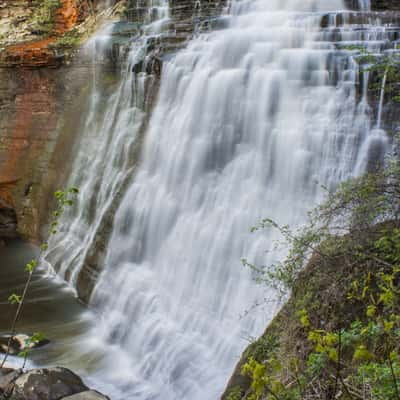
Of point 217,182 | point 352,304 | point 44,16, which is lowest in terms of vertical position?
point 217,182

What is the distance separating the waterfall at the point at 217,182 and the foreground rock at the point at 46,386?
2.01 ft

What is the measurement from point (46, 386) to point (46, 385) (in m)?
0.01

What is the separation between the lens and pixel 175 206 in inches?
320

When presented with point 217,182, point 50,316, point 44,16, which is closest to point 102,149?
point 217,182

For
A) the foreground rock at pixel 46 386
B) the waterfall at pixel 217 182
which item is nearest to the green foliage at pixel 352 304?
the waterfall at pixel 217 182

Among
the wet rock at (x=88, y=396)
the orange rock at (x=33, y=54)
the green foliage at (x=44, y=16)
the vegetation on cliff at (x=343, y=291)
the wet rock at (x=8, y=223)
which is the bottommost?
the wet rock at (x=8, y=223)

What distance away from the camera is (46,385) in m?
5.63

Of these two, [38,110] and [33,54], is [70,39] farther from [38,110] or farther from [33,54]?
[38,110]

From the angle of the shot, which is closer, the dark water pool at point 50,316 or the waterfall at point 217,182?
the waterfall at point 217,182

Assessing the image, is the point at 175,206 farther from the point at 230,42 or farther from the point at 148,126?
the point at 230,42

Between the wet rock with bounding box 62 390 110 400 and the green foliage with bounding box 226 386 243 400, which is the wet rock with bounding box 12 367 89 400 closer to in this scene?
the wet rock with bounding box 62 390 110 400

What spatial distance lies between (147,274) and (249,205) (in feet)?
7.00

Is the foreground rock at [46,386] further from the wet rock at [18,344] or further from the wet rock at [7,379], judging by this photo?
the wet rock at [18,344]

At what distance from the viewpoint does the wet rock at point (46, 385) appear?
18.1 feet
